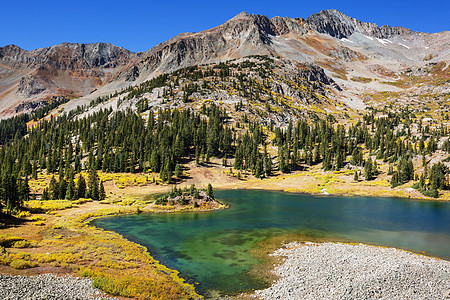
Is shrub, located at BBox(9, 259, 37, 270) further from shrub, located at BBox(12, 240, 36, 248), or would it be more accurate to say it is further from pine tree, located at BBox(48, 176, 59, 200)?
pine tree, located at BBox(48, 176, 59, 200)

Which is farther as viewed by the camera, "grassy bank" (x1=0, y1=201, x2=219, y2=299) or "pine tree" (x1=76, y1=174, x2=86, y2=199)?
"pine tree" (x1=76, y1=174, x2=86, y2=199)

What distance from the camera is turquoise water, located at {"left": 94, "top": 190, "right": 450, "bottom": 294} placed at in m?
34.4

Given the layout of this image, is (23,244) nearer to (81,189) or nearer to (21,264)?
(21,264)

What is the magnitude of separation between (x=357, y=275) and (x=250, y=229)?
2673 centimetres

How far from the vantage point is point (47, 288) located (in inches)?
882

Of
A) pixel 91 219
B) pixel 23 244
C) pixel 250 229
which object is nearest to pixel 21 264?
pixel 23 244

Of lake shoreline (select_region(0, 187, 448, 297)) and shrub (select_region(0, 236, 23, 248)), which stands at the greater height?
shrub (select_region(0, 236, 23, 248))

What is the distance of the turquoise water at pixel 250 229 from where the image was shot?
1353 inches

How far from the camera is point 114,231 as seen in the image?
52.6 m

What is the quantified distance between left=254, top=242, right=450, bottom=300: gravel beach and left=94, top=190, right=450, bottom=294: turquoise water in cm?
416

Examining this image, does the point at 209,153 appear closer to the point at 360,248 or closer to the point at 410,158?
the point at 410,158

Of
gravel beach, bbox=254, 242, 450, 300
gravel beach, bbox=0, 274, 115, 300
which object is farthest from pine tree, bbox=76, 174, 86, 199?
gravel beach, bbox=254, 242, 450, 300

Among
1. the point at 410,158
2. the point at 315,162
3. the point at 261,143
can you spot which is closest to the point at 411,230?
the point at 410,158

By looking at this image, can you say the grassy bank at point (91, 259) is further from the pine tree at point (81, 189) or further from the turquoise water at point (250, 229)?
the pine tree at point (81, 189)
